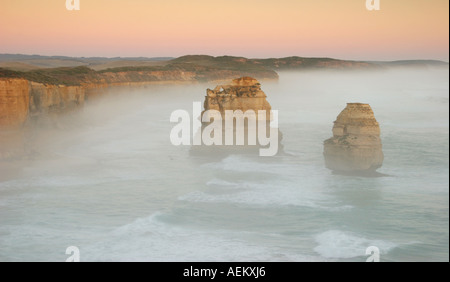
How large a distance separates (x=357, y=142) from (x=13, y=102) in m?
19.4

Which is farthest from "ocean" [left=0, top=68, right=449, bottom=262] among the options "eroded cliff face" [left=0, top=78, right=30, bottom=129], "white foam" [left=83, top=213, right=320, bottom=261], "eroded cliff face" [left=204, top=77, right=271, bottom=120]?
"eroded cliff face" [left=204, top=77, right=271, bottom=120]

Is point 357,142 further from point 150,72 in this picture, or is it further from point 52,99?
point 150,72

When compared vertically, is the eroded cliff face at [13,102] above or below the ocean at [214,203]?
above

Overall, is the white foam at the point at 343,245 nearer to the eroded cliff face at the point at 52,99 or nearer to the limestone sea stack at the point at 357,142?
the limestone sea stack at the point at 357,142


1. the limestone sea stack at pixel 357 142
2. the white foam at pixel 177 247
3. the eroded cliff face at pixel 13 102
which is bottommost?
the white foam at pixel 177 247

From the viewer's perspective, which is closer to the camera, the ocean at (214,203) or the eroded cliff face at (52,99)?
the ocean at (214,203)

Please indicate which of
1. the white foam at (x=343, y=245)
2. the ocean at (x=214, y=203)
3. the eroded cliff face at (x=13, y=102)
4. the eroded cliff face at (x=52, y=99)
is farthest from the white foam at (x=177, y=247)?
the eroded cliff face at (x=52, y=99)

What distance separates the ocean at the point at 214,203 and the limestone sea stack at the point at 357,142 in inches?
33.4

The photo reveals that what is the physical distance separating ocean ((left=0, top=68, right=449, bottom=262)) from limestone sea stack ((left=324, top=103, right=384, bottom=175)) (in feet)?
2.78

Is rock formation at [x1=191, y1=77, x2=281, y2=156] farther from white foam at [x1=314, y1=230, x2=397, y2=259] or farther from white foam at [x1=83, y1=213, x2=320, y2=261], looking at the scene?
white foam at [x1=314, y1=230, x2=397, y2=259]

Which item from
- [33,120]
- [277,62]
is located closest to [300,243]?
[33,120]

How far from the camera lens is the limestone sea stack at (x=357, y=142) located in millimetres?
29094

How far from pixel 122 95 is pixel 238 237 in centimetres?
6291
